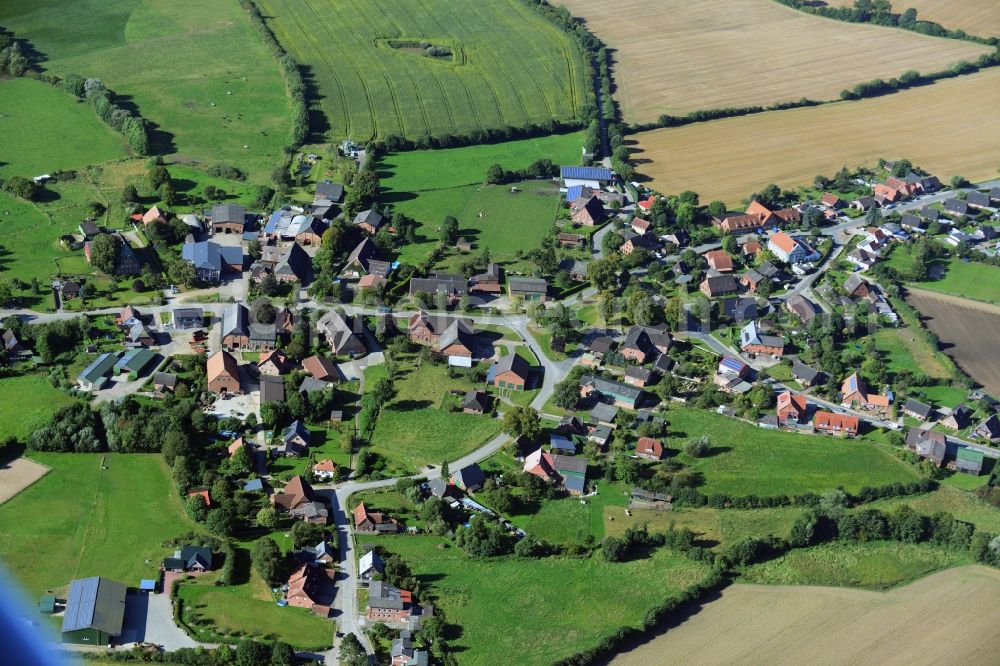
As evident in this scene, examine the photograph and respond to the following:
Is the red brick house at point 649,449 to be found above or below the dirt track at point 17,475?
above

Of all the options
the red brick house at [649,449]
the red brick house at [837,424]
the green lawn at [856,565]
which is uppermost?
the red brick house at [837,424]

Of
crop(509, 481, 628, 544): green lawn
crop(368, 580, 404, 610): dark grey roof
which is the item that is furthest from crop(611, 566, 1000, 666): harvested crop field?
crop(368, 580, 404, 610): dark grey roof

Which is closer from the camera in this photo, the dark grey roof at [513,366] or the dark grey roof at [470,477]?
the dark grey roof at [470,477]

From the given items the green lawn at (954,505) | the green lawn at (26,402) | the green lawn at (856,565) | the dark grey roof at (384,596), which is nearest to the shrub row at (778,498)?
the green lawn at (954,505)

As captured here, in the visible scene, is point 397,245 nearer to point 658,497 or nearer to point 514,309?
point 514,309


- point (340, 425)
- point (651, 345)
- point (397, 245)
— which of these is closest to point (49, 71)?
point (397, 245)

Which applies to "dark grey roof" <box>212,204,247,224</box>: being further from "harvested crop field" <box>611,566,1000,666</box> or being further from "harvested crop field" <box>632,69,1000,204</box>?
"harvested crop field" <box>611,566,1000,666</box>

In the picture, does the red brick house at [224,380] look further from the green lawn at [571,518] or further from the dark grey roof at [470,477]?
the green lawn at [571,518]

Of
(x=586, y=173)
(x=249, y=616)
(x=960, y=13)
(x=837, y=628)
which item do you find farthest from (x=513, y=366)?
(x=960, y=13)
